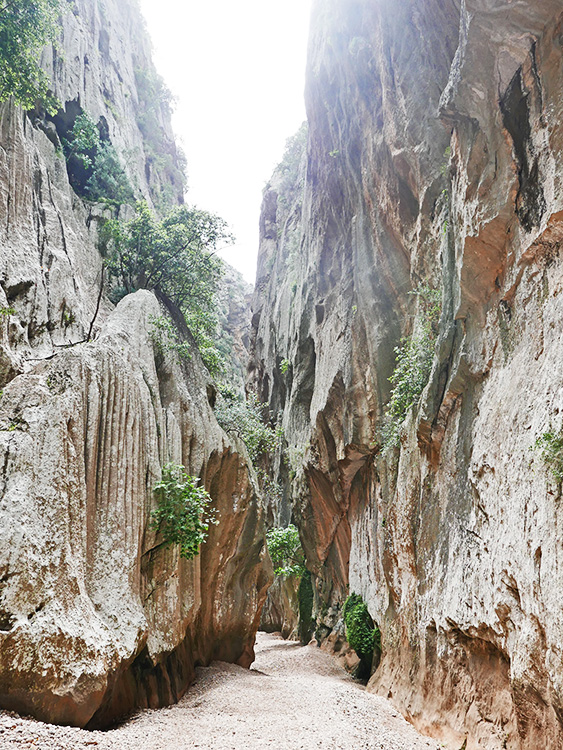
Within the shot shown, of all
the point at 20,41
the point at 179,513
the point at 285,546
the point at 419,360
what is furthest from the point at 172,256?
the point at 285,546

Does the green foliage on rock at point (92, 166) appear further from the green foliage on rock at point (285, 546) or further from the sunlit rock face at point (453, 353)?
the green foliage on rock at point (285, 546)

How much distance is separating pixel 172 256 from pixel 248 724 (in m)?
12.8

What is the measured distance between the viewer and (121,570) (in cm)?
809

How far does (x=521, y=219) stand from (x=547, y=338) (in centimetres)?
227

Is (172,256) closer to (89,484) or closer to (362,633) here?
(89,484)

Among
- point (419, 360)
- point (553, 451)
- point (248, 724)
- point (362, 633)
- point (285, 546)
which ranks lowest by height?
point (362, 633)

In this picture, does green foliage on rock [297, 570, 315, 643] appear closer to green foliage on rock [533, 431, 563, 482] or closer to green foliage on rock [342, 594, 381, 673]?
green foliage on rock [342, 594, 381, 673]

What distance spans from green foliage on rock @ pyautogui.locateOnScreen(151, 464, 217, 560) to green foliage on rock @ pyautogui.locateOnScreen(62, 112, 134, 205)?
1081 centimetres

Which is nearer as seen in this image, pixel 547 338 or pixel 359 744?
pixel 547 338

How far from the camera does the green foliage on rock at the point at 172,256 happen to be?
15.6 metres

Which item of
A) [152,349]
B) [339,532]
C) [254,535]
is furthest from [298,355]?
[152,349]

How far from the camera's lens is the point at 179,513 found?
971 cm

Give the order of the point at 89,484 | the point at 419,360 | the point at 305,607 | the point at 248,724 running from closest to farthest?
the point at 248,724 → the point at 89,484 → the point at 419,360 → the point at 305,607

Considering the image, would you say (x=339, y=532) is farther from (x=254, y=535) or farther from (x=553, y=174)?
(x=553, y=174)
